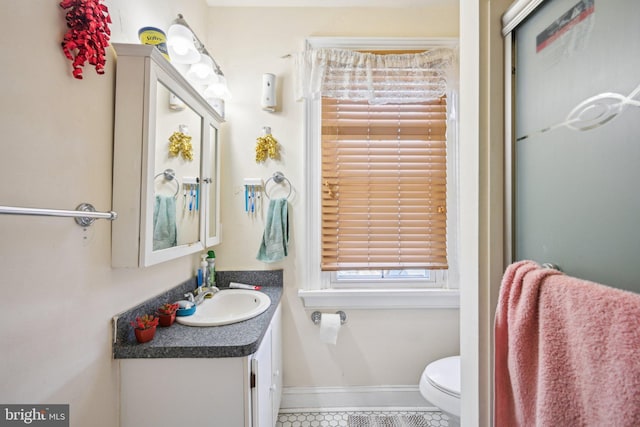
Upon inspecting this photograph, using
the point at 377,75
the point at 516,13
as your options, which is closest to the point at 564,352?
the point at 516,13

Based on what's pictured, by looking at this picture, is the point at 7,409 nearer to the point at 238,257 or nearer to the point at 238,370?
the point at 238,370

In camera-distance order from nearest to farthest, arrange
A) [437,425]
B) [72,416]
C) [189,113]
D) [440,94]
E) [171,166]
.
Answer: [72,416] → [171,166] → [189,113] → [437,425] → [440,94]

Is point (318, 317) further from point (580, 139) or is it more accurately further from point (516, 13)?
point (516, 13)

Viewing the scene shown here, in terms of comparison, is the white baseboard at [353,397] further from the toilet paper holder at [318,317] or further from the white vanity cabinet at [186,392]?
the white vanity cabinet at [186,392]

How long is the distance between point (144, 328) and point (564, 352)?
1.20m

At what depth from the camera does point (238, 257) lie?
181 cm

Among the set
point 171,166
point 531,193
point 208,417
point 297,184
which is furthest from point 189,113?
point 531,193

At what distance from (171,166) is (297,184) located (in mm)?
788

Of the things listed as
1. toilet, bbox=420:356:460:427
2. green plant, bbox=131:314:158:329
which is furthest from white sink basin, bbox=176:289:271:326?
toilet, bbox=420:356:460:427

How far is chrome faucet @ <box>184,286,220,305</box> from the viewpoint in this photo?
4.61 feet

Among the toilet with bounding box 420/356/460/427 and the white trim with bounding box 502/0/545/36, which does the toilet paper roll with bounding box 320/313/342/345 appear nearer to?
the toilet with bounding box 420/356/460/427

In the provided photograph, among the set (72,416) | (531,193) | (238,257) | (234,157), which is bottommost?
(72,416)

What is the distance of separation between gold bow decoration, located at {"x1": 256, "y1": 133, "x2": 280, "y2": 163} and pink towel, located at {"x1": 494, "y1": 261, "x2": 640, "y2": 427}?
1.47 meters

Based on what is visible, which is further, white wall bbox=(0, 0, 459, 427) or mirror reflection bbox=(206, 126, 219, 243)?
mirror reflection bbox=(206, 126, 219, 243)
